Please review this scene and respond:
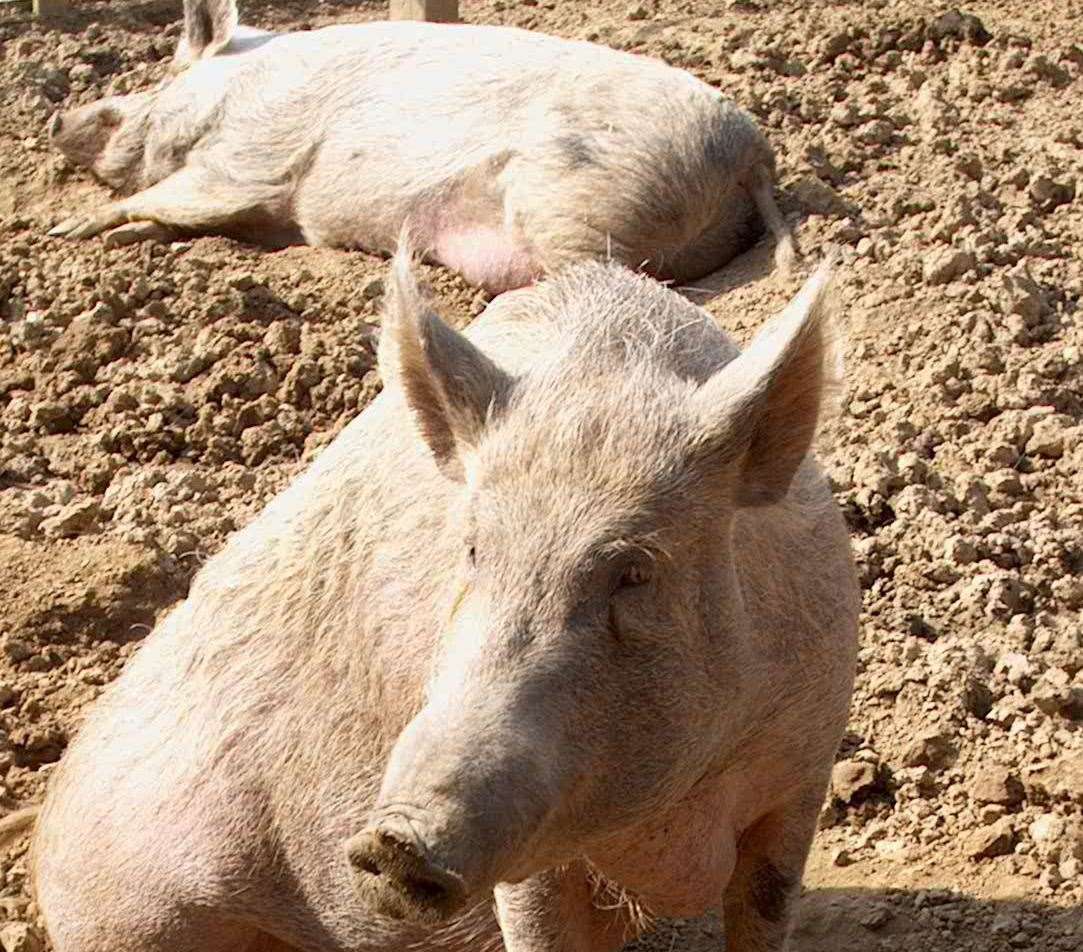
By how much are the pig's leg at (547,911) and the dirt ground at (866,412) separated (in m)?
0.83

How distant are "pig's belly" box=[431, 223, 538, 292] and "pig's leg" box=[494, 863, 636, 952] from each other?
11.6ft

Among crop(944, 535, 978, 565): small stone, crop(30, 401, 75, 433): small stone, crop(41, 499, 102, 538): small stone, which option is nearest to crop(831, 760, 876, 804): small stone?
crop(944, 535, 978, 565): small stone

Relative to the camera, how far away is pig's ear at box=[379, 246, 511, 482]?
111 inches

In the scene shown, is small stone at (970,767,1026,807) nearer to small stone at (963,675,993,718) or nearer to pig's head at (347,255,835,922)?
small stone at (963,675,993,718)

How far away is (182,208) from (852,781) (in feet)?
13.7

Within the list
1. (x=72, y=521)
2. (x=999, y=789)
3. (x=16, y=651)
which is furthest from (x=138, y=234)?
(x=999, y=789)

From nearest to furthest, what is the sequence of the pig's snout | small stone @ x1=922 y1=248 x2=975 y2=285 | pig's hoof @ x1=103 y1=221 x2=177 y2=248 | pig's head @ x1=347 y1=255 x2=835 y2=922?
the pig's snout → pig's head @ x1=347 y1=255 x2=835 y2=922 → small stone @ x1=922 y1=248 x2=975 y2=285 → pig's hoof @ x1=103 y1=221 x2=177 y2=248

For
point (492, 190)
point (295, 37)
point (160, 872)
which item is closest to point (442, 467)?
point (160, 872)

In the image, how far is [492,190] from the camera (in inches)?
264

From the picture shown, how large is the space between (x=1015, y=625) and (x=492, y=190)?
2.79 metres

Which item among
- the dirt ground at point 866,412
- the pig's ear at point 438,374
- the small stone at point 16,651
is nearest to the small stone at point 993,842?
the dirt ground at point 866,412

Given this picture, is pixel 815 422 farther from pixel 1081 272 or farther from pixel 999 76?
pixel 999 76

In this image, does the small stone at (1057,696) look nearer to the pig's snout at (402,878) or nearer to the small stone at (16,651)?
the pig's snout at (402,878)

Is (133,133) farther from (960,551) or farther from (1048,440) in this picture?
(960,551)
